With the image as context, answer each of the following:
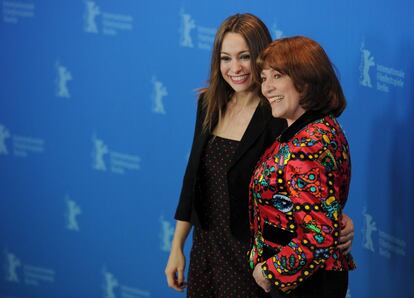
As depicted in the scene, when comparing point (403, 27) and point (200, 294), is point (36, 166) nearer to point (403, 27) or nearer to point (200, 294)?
point (200, 294)

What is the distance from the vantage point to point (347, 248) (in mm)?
1925

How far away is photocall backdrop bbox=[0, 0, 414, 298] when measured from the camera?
2.58 m

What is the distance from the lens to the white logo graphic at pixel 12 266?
381 cm

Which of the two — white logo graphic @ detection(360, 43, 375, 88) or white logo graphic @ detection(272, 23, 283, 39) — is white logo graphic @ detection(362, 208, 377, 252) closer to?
white logo graphic @ detection(360, 43, 375, 88)

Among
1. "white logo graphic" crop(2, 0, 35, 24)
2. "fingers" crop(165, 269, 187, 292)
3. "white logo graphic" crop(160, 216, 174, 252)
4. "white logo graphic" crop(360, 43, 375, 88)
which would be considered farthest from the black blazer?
"white logo graphic" crop(2, 0, 35, 24)

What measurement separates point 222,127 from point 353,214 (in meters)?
0.75

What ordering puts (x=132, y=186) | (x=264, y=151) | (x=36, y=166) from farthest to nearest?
(x=36, y=166)
(x=132, y=186)
(x=264, y=151)

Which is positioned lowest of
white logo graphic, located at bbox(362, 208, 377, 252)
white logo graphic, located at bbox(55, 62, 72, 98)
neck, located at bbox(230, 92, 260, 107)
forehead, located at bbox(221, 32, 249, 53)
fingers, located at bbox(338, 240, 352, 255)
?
white logo graphic, located at bbox(362, 208, 377, 252)

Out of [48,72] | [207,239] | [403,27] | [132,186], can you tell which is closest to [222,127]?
[207,239]

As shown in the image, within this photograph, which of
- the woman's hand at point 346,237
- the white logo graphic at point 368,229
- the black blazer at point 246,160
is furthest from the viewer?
the white logo graphic at point 368,229

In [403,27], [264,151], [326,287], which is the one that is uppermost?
[403,27]

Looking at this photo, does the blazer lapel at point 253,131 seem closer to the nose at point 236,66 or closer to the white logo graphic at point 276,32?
the nose at point 236,66

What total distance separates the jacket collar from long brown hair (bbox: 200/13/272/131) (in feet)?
1.14

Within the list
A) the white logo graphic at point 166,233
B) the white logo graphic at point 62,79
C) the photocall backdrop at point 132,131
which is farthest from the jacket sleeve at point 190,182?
the white logo graphic at point 62,79
